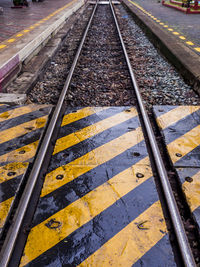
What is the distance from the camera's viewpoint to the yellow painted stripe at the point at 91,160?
2.02 m

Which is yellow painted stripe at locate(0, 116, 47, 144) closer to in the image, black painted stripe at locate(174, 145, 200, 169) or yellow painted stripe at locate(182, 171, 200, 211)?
black painted stripe at locate(174, 145, 200, 169)

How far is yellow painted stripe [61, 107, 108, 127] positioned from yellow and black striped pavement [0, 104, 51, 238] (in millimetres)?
282

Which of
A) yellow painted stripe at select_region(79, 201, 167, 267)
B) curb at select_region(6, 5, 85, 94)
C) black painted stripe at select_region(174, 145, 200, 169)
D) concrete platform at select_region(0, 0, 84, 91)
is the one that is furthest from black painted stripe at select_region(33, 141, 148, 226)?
concrete platform at select_region(0, 0, 84, 91)

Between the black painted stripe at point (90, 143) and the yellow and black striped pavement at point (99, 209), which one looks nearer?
the yellow and black striped pavement at point (99, 209)

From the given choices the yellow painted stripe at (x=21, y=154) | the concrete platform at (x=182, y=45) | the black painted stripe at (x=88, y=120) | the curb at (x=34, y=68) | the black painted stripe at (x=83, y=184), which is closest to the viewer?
the black painted stripe at (x=83, y=184)

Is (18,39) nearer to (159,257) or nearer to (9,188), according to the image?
(9,188)

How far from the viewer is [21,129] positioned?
276 centimetres

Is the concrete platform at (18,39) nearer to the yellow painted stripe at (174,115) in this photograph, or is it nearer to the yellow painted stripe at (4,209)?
the yellow painted stripe at (4,209)

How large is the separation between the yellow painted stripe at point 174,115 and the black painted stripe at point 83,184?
0.62m

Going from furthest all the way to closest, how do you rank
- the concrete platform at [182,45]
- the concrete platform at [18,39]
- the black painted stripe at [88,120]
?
the concrete platform at [182,45] → the concrete platform at [18,39] → the black painted stripe at [88,120]

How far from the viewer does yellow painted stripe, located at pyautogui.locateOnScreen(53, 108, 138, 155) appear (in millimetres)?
2515

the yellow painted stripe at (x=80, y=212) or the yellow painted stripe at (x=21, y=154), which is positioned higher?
the yellow painted stripe at (x=21, y=154)

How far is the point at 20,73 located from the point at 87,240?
3.79 meters

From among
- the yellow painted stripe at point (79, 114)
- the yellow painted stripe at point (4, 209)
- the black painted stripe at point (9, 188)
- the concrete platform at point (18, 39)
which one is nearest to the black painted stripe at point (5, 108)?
the concrete platform at point (18, 39)
